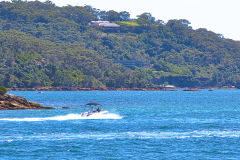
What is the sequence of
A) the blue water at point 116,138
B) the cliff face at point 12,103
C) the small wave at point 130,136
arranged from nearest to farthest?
the blue water at point 116,138, the small wave at point 130,136, the cliff face at point 12,103

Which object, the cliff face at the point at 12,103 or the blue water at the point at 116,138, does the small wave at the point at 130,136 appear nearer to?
the blue water at the point at 116,138

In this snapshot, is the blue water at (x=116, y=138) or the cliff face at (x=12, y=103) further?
the cliff face at (x=12, y=103)

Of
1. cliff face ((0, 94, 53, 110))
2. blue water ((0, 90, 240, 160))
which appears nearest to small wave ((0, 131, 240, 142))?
blue water ((0, 90, 240, 160))

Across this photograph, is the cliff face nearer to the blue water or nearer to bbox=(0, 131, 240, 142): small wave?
the blue water

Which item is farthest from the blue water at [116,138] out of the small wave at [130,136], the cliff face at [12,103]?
the cliff face at [12,103]

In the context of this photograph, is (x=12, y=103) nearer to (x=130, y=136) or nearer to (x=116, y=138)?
(x=130, y=136)

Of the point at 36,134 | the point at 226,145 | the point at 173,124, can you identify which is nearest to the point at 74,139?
the point at 36,134

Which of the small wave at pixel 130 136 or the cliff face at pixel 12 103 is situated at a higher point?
the cliff face at pixel 12 103

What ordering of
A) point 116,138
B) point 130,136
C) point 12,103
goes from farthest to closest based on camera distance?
point 12,103 < point 130,136 < point 116,138

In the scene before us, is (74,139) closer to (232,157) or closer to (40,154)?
(40,154)

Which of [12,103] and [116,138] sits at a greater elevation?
[12,103]

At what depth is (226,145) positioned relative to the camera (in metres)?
58.2

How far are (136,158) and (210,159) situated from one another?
6983 mm

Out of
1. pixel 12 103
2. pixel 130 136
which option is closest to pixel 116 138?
pixel 130 136
